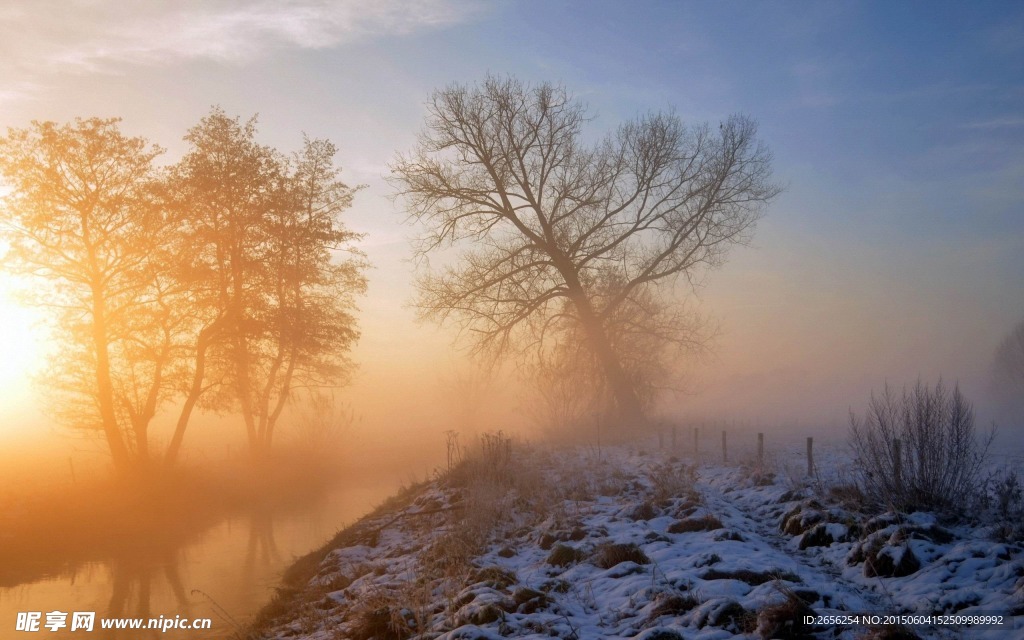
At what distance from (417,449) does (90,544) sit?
21416mm

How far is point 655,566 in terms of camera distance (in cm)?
804

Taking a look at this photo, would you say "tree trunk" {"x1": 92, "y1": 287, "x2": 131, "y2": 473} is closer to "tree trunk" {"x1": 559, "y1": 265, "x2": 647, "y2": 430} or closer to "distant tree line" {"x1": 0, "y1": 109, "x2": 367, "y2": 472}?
"distant tree line" {"x1": 0, "y1": 109, "x2": 367, "y2": 472}

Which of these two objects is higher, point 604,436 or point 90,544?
point 604,436

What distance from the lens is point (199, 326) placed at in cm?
2275

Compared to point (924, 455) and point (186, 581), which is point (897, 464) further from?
point (186, 581)

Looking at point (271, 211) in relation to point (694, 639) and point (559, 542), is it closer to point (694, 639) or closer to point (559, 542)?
point (559, 542)

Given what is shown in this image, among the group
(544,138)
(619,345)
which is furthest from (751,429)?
(544,138)

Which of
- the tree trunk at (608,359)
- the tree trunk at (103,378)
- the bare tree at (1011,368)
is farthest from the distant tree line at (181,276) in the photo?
the bare tree at (1011,368)

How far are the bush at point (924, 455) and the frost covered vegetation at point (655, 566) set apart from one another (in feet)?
1.16

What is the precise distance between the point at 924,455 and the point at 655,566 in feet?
14.5

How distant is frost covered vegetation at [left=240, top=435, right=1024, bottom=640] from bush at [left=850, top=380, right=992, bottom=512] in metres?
0.35

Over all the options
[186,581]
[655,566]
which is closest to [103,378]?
[186,581]

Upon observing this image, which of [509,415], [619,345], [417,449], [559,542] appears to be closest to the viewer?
[559,542]

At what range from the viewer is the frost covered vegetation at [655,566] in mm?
6461
